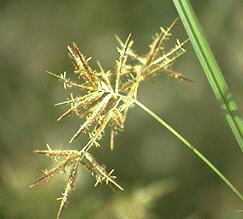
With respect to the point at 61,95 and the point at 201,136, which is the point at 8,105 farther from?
the point at 201,136

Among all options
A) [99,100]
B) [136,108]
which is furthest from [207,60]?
[136,108]

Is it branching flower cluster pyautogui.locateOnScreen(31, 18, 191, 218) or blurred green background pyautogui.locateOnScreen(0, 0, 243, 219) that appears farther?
blurred green background pyautogui.locateOnScreen(0, 0, 243, 219)

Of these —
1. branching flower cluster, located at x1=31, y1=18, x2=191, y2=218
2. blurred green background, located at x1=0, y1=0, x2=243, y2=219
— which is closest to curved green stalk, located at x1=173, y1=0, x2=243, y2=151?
branching flower cluster, located at x1=31, y1=18, x2=191, y2=218

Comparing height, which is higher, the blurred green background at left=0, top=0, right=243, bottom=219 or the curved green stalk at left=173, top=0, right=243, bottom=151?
the curved green stalk at left=173, top=0, right=243, bottom=151

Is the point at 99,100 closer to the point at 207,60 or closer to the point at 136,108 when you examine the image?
the point at 207,60

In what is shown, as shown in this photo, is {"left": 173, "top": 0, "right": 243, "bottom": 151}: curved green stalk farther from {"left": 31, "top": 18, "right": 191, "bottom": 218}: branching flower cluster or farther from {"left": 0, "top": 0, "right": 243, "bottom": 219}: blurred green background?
{"left": 0, "top": 0, "right": 243, "bottom": 219}: blurred green background

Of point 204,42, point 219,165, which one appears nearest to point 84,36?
point 219,165
